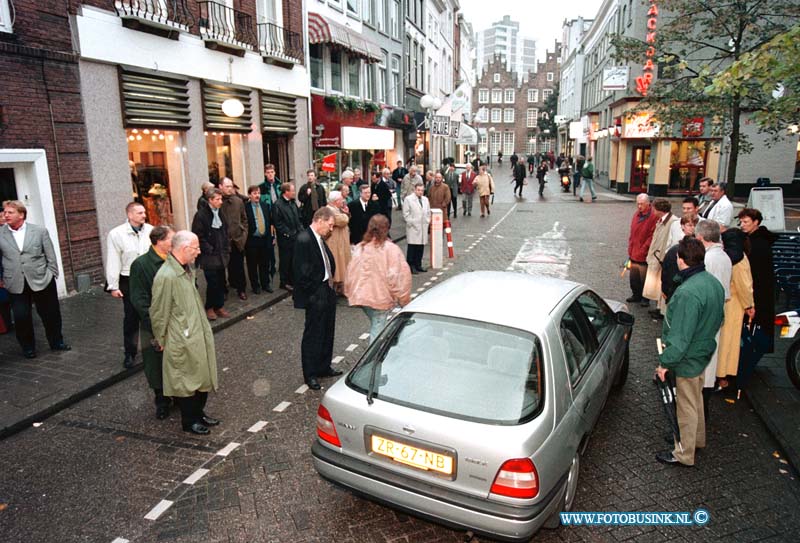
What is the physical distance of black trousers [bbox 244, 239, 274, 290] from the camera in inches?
388

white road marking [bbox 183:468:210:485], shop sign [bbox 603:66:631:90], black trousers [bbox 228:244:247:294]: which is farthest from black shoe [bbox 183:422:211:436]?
shop sign [bbox 603:66:631:90]

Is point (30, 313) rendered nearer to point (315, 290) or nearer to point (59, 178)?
point (59, 178)

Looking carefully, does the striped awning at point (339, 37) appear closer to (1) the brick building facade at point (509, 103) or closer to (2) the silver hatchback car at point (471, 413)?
(2) the silver hatchback car at point (471, 413)

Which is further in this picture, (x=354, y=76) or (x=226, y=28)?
(x=354, y=76)

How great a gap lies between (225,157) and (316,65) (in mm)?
6537

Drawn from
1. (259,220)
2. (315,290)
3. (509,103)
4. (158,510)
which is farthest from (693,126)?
(509,103)

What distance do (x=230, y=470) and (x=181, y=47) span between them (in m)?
10.6

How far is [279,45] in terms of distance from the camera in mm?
15555

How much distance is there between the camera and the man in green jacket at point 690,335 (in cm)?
416

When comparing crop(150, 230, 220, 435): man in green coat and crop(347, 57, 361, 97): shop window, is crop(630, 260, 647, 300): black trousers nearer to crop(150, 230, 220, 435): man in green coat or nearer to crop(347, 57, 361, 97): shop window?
crop(150, 230, 220, 435): man in green coat

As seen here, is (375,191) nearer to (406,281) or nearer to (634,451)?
(406,281)

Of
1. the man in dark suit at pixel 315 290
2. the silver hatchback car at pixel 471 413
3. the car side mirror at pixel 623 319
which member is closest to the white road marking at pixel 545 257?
the car side mirror at pixel 623 319

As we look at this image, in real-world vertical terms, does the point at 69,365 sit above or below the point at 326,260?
below

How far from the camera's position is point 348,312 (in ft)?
29.6
